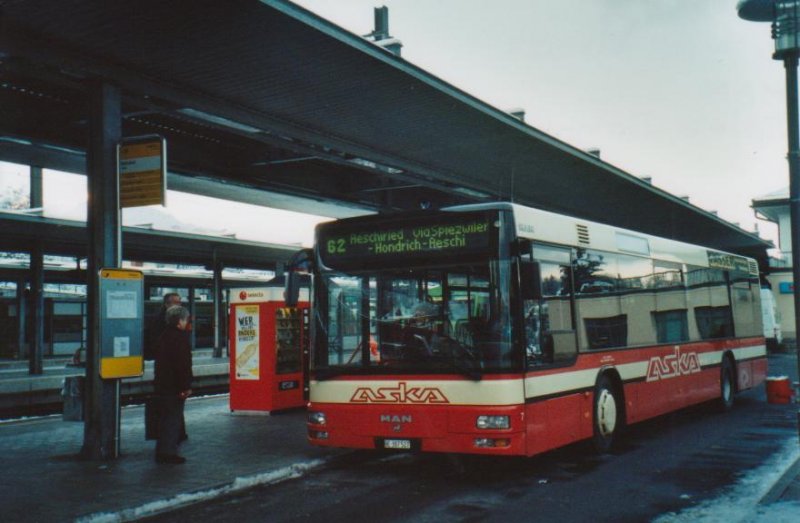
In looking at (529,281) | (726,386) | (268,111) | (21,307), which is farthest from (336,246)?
(21,307)

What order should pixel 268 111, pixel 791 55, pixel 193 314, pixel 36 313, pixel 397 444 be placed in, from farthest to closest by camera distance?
pixel 193 314
pixel 36 313
pixel 268 111
pixel 397 444
pixel 791 55

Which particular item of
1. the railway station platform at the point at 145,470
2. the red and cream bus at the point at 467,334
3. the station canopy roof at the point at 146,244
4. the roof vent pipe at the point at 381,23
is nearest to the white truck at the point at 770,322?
the station canopy roof at the point at 146,244

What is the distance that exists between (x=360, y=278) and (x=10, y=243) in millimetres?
19378

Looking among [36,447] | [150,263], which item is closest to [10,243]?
[150,263]

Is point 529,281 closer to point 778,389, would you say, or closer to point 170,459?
point 170,459

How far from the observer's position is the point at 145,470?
28.9 ft

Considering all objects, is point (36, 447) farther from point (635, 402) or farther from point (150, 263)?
point (150, 263)

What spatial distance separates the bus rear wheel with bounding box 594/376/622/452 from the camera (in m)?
9.69

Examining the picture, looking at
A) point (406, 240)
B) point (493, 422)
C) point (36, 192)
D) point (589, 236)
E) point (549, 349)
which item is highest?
point (36, 192)

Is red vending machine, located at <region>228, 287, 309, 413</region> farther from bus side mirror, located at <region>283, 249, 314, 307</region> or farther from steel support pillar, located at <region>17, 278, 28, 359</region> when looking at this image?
steel support pillar, located at <region>17, 278, 28, 359</region>

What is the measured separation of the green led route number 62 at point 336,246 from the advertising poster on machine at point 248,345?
518cm

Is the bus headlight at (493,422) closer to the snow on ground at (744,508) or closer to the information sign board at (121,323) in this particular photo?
the snow on ground at (744,508)

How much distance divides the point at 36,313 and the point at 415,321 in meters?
17.5

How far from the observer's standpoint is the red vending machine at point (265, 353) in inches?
535
